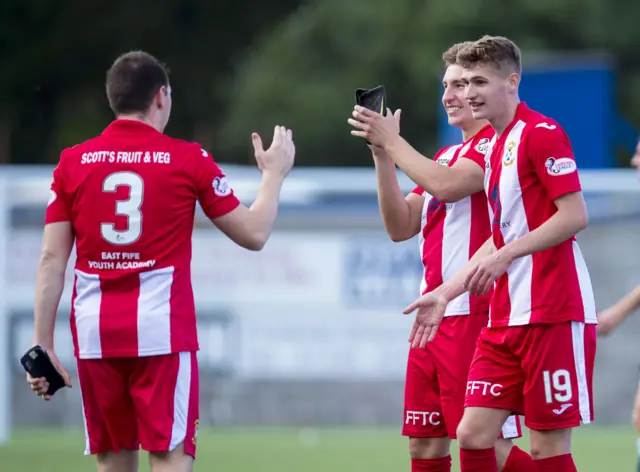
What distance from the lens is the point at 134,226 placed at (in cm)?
514

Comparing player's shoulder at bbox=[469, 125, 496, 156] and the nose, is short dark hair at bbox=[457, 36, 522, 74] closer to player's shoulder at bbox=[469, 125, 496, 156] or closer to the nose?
the nose

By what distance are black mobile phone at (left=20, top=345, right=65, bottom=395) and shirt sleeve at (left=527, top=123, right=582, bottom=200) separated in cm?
211

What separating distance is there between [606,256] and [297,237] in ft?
9.38

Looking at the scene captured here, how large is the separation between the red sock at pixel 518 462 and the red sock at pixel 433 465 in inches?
18.0

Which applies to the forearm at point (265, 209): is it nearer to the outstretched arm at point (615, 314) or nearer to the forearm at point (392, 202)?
the forearm at point (392, 202)

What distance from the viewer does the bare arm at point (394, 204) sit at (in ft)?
18.8

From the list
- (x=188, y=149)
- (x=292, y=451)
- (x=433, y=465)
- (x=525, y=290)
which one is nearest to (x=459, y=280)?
(x=525, y=290)

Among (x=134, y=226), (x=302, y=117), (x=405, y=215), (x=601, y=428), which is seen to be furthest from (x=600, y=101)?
(x=302, y=117)

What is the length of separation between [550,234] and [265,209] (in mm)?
1169

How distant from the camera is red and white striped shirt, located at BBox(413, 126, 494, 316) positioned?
5.72 metres

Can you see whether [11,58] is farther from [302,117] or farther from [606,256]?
[606,256]

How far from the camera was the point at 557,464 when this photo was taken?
507 centimetres

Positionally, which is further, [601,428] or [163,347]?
[601,428]

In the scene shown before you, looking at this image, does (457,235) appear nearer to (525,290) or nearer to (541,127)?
(525,290)
